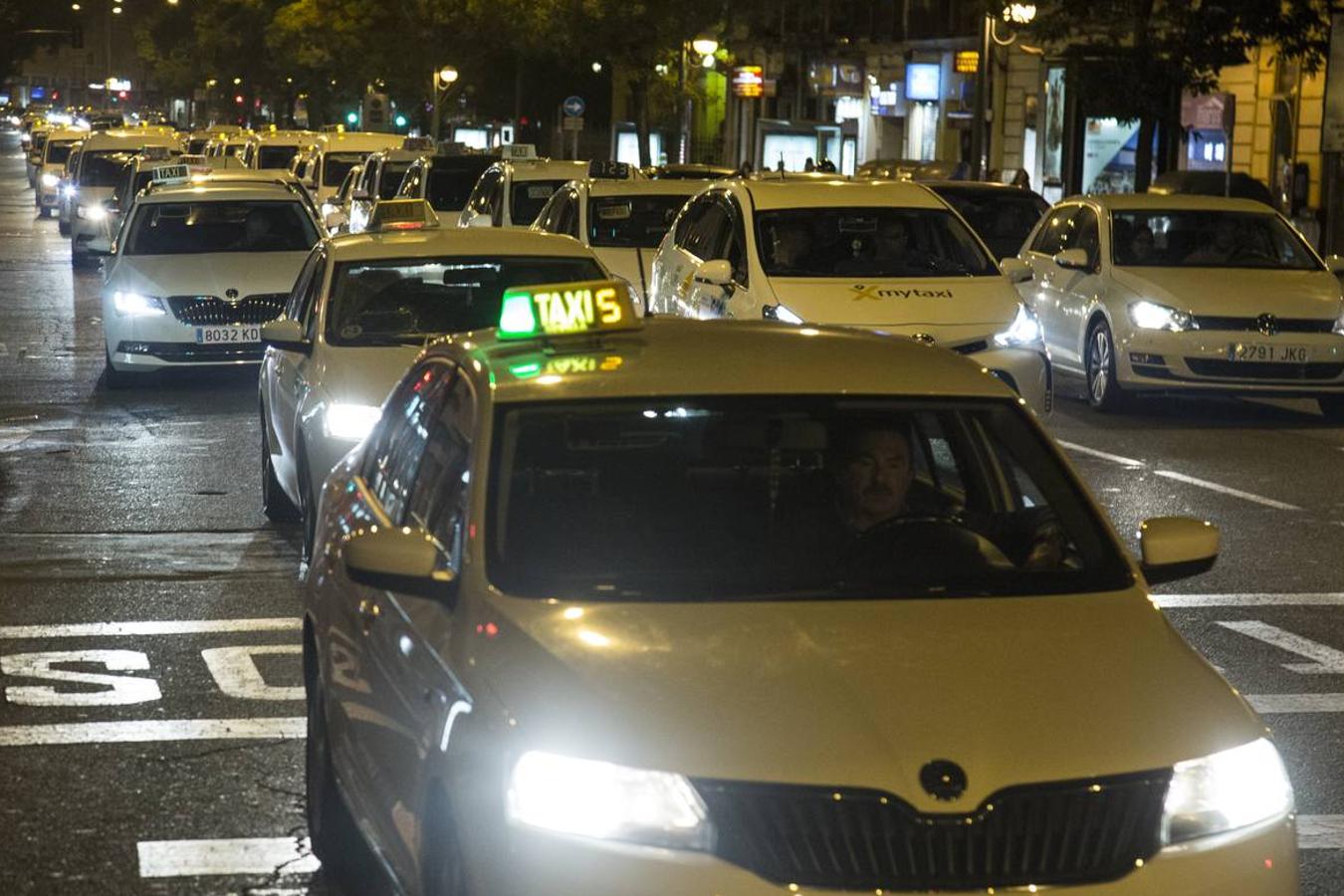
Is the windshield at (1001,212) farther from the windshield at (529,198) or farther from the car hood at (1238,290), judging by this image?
the car hood at (1238,290)

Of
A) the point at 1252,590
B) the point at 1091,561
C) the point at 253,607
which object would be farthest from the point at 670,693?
the point at 1252,590

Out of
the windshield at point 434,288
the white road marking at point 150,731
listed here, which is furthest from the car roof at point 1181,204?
the white road marking at point 150,731

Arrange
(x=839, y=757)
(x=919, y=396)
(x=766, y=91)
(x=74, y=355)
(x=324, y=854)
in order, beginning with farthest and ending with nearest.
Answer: (x=766, y=91) → (x=74, y=355) → (x=324, y=854) → (x=919, y=396) → (x=839, y=757)

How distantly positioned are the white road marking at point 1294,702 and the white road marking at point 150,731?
10.8 ft

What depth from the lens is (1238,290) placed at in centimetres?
1884

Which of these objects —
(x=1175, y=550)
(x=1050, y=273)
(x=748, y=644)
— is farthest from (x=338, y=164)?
(x=748, y=644)

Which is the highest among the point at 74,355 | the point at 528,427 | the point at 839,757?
the point at 528,427

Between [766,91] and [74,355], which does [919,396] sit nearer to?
[74,355]

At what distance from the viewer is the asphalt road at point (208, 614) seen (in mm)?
7027

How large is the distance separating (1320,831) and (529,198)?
1913 centimetres

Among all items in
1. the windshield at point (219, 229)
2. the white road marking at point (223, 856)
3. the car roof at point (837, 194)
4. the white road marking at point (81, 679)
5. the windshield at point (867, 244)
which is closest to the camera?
the white road marking at point (223, 856)

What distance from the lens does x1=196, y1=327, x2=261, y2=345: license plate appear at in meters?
19.4

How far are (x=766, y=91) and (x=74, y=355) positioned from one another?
47.2 meters

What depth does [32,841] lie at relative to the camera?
693cm
